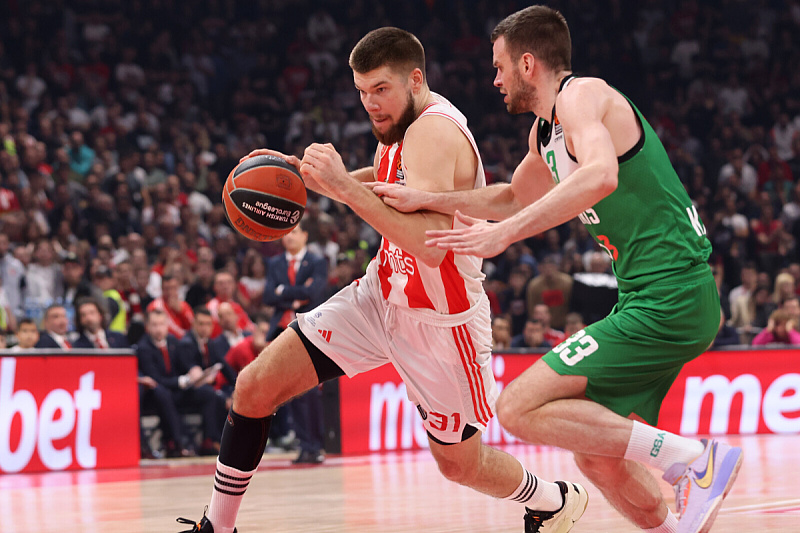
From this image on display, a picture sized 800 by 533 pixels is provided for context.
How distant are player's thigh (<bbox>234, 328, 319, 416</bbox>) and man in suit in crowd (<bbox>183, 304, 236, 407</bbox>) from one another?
6.05 meters

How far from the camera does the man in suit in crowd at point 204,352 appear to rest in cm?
1006

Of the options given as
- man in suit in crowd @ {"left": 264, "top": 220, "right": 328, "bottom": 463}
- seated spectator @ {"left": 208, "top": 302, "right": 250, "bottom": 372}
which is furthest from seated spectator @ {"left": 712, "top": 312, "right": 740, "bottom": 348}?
seated spectator @ {"left": 208, "top": 302, "right": 250, "bottom": 372}

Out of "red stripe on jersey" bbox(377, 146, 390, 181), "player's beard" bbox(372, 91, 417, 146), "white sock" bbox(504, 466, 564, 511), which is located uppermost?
"player's beard" bbox(372, 91, 417, 146)

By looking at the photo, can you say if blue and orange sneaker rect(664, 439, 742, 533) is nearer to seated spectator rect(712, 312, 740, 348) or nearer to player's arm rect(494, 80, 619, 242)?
player's arm rect(494, 80, 619, 242)

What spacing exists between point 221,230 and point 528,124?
24.1 ft

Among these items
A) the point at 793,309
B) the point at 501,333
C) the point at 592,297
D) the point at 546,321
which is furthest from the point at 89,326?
the point at 793,309

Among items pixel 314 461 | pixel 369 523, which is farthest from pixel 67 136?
pixel 369 523

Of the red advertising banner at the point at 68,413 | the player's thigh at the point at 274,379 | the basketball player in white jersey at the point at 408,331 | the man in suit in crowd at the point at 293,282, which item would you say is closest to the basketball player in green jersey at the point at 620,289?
the basketball player in white jersey at the point at 408,331

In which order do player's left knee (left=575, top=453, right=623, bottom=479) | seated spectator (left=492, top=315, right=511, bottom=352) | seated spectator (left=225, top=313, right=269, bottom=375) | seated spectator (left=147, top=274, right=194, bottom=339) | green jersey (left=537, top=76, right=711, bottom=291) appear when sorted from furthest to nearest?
seated spectator (left=492, top=315, right=511, bottom=352), seated spectator (left=147, top=274, right=194, bottom=339), seated spectator (left=225, top=313, right=269, bottom=375), player's left knee (left=575, top=453, right=623, bottom=479), green jersey (left=537, top=76, right=711, bottom=291)

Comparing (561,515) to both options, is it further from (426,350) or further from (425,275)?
(425,275)

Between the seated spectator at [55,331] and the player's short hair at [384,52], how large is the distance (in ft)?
20.2

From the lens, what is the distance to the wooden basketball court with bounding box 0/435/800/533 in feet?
16.9

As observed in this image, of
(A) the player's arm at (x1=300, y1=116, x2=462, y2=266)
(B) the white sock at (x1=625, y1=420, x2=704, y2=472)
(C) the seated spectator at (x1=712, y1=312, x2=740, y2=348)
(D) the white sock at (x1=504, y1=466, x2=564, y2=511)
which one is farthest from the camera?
(C) the seated spectator at (x1=712, y1=312, x2=740, y2=348)

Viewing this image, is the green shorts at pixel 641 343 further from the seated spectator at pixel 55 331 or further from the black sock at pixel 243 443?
the seated spectator at pixel 55 331
